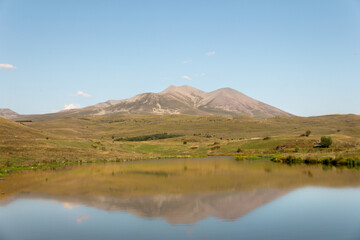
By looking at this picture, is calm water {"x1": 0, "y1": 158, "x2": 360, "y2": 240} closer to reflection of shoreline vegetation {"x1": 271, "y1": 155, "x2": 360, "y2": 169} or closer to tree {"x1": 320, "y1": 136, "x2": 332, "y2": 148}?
reflection of shoreline vegetation {"x1": 271, "y1": 155, "x2": 360, "y2": 169}

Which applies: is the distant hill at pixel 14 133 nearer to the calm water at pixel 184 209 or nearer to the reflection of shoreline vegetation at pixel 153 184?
the reflection of shoreline vegetation at pixel 153 184

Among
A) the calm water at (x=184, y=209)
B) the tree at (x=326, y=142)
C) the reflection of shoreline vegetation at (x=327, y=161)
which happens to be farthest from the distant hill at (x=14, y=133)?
the tree at (x=326, y=142)

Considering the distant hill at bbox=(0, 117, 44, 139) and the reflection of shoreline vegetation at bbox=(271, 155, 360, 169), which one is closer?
the reflection of shoreline vegetation at bbox=(271, 155, 360, 169)

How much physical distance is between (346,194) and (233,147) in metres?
56.7

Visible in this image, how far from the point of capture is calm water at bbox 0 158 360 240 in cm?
1491

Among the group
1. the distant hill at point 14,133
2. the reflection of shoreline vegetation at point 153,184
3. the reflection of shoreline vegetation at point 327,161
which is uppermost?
the distant hill at point 14,133

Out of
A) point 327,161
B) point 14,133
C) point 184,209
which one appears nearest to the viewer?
point 184,209

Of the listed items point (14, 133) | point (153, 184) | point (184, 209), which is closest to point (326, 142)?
point (153, 184)

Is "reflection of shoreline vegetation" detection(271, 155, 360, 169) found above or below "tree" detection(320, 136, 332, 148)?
below

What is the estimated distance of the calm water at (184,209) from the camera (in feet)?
48.9

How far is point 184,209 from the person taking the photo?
19.0m

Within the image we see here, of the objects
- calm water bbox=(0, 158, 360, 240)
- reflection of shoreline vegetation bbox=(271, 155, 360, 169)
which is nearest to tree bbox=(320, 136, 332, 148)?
reflection of shoreline vegetation bbox=(271, 155, 360, 169)

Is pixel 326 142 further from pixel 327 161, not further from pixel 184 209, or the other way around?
pixel 184 209

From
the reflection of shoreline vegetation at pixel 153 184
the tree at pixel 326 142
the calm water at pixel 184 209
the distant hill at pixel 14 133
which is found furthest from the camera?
the tree at pixel 326 142
